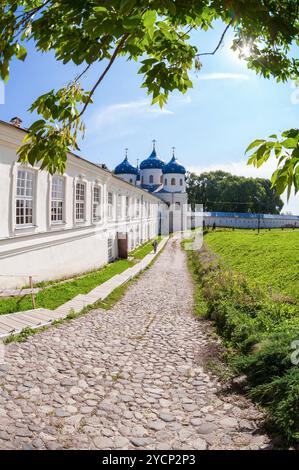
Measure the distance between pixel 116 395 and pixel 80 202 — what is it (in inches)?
474

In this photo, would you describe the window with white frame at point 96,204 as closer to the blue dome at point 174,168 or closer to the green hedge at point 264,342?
the green hedge at point 264,342

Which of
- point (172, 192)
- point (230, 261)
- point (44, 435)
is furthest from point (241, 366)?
point (172, 192)

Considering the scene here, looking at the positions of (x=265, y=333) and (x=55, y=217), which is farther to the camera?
(x=55, y=217)

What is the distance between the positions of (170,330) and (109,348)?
206cm

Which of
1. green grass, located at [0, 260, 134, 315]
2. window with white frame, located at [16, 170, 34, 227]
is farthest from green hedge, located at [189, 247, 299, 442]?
window with white frame, located at [16, 170, 34, 227]

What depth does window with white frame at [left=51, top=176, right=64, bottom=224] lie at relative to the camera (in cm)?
1302

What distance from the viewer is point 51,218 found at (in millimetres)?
12898

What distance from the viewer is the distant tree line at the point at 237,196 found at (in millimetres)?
70062

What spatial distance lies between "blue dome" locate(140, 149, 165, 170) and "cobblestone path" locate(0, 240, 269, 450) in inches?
2249

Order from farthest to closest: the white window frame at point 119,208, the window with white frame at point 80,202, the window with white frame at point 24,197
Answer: the white window frame at point 119,208, the window with white frame at point 80,202, the window with white frame at point 24,197

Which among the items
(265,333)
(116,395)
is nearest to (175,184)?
(265,333)

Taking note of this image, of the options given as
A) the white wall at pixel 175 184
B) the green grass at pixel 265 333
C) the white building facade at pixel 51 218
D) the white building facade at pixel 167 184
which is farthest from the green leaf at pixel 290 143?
the white wall at pixel 175 184

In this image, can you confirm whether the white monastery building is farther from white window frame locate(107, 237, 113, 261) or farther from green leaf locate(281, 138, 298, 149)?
green leaf locate(281, 138, 298, 149)

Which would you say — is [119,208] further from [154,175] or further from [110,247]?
[154,175]
